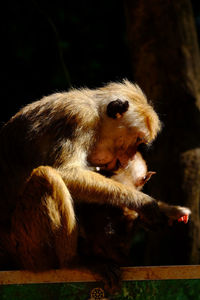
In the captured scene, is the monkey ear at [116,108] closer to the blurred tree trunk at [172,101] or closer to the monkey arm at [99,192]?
the monkey arm at [99,192]

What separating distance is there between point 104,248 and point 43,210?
0.64 meters

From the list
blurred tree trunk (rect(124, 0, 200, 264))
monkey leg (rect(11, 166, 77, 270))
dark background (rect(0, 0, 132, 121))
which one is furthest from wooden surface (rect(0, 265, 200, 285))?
dark background (rect(0, 0, 132, 121))

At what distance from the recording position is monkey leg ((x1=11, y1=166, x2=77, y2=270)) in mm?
3285

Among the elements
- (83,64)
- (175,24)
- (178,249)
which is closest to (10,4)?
(83,64)

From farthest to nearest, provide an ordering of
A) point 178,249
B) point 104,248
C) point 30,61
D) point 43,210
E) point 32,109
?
point 30,61, point 178,249, point 32,109, point 104,248, point 43,210

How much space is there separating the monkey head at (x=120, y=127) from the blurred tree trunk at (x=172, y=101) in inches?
47.9

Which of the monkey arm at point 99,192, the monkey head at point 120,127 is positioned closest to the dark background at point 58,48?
the monkey head at point 120,127

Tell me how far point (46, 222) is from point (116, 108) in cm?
125

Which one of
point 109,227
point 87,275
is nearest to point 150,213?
point 109,227

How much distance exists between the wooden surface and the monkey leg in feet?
0.50

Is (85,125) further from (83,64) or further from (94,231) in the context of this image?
(83,64)

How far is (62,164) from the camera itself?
11.6ft

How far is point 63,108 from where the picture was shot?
12.5 feet

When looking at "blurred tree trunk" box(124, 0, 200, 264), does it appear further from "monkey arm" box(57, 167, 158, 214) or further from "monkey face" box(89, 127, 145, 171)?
"monkey arm" box(57, 167, 158, 214)
